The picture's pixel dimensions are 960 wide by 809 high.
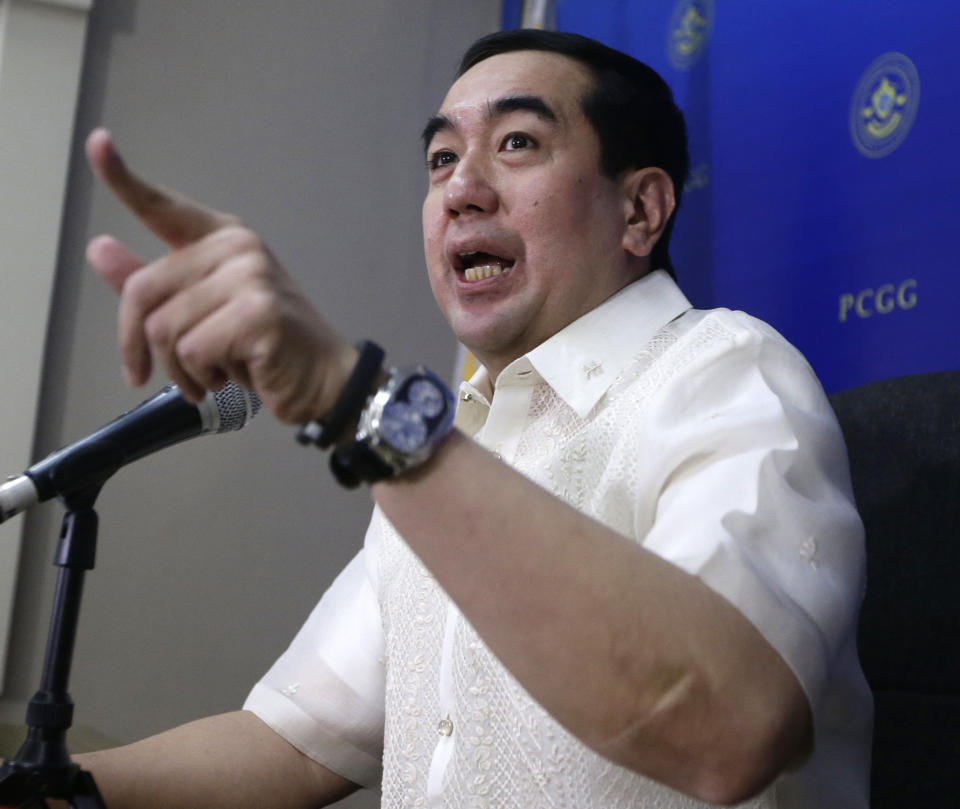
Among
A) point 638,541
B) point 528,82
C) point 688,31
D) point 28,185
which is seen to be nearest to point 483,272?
point 528,82

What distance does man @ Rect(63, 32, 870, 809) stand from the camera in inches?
27.6

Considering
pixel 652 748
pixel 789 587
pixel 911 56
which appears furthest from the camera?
pixel 911 56

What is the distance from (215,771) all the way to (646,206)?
1.02 m

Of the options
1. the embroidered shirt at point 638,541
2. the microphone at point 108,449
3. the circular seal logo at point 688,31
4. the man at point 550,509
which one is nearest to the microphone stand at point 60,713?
the microphone at point 108,449

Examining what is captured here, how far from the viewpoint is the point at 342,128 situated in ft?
8.45

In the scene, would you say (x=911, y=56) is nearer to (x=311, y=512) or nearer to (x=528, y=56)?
(x=528, y=56)

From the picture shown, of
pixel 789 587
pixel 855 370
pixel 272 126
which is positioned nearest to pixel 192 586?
pixel 272 126

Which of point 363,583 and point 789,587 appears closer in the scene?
point 789,587

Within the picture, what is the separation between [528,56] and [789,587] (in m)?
1.01

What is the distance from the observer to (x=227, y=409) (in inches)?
39.0

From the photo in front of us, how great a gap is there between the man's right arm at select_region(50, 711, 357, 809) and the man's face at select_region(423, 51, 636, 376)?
0.64 meters

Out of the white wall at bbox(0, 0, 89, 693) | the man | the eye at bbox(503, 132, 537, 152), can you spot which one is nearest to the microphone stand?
the man

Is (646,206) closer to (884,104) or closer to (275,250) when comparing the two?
(884,104)

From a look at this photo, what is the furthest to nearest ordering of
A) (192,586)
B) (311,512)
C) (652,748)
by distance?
(311,512) → (192,586) → (652,748)
